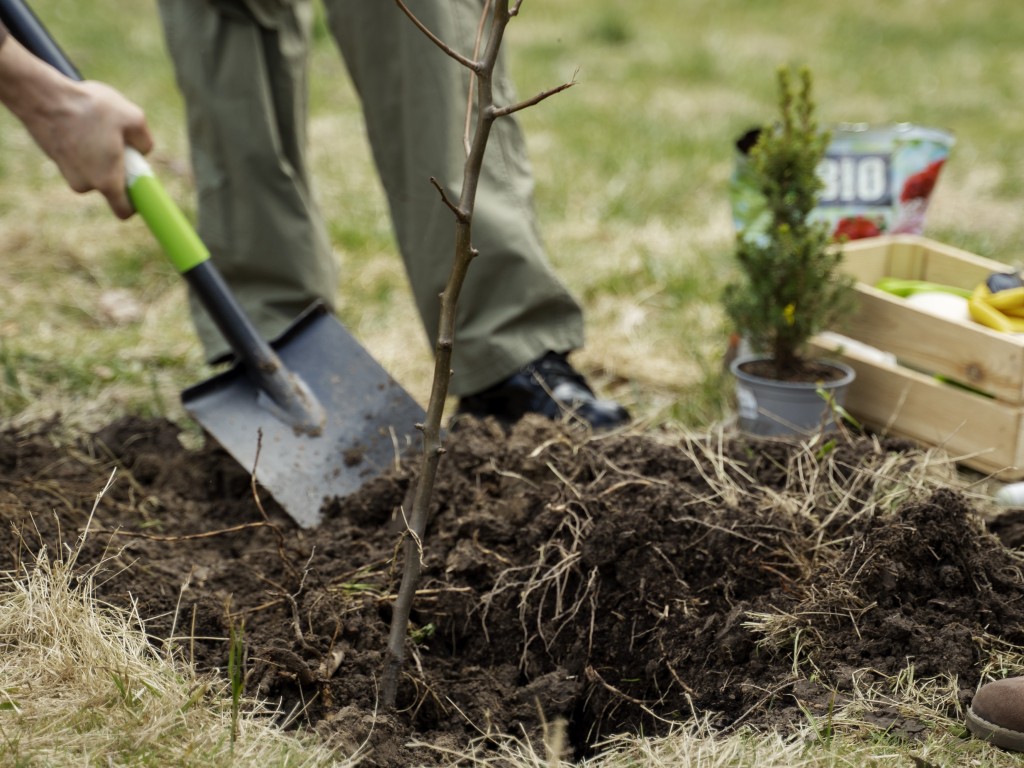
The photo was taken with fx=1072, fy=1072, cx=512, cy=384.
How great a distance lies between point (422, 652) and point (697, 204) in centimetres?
325

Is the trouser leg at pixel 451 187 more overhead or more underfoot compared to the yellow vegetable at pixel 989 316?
more overhead

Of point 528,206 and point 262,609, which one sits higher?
point 528,206

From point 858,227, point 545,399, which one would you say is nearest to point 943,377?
point 858,227

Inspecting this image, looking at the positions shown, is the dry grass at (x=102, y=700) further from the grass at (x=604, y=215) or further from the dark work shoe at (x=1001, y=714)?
the dark work shoe at (x=1001, y=714)

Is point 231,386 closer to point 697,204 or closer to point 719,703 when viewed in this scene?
point 719,703

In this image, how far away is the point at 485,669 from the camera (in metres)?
1.80

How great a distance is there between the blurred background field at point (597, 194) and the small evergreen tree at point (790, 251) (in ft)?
1.18

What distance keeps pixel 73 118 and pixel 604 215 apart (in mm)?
2627

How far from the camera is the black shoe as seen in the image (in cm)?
250

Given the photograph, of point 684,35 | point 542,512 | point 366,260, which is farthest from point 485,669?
point 684,35

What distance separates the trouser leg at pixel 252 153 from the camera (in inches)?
103

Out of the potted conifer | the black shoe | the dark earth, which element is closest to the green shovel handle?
the dark earth

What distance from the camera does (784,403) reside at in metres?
2.41

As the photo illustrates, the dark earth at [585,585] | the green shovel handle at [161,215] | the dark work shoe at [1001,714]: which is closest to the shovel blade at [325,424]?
the dark earth at [585,585]
